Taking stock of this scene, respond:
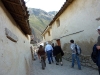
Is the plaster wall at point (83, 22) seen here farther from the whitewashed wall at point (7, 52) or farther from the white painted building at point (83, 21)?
the whitewashed wall at point (7, 52)

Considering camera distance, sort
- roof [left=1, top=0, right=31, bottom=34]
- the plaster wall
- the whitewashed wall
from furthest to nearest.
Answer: the plaster wall < roof [left=1, top=0, right=31, bottom=34] < the whitewashed wall

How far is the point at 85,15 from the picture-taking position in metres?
9.20

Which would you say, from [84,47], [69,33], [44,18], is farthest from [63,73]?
[44,18]

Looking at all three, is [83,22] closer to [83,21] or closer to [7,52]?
[83,21]

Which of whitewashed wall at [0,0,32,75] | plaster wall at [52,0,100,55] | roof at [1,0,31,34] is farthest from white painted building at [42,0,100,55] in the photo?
whitewashed wall at [0,0,32,75]

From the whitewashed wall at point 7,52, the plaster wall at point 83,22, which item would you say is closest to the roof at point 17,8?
the whitewashed wall at point 7,52

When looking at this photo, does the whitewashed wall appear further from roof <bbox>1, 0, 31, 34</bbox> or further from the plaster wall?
the plaster wall

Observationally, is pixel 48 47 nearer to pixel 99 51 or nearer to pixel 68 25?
pixel 68 25

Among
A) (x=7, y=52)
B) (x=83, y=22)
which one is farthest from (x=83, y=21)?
(x=7, y=52)

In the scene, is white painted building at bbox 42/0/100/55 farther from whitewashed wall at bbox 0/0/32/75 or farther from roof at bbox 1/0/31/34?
whitewashed wall at bbox 0/0/32/75

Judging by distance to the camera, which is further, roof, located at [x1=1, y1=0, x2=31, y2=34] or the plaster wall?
the plaster wall

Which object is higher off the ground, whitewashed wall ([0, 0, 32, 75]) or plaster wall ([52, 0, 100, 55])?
plaster wall ([52, 0, 100, 55])

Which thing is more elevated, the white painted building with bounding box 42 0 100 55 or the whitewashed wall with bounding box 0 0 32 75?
the white painted building with bounding box 42 0 100 55

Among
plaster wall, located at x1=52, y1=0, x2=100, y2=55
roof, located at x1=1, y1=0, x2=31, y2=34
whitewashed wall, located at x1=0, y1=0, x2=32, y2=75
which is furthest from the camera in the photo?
plaster wall, located at x1=52, y1=0, x2=100, y2=55
